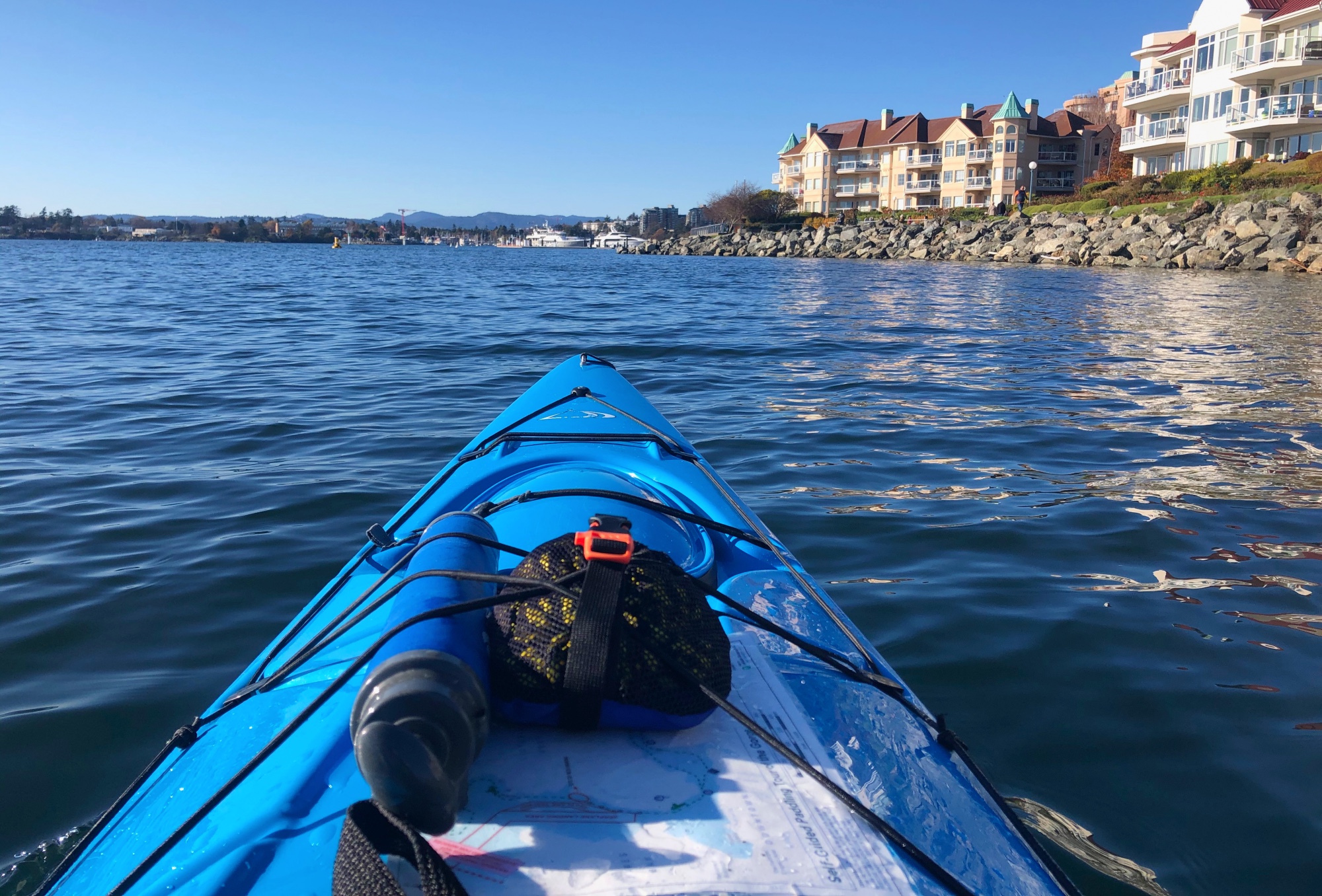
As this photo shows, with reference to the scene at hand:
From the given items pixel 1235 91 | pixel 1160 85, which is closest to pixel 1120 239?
pixel 1235 91

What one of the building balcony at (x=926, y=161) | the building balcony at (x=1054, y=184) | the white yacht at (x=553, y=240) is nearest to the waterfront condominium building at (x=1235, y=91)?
the building balcony at (x=1054, y=184)

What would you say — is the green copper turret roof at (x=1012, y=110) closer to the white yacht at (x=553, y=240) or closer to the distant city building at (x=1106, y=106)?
the distant city building at (x=1106, y=106)

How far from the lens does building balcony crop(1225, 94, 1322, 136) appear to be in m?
29.2

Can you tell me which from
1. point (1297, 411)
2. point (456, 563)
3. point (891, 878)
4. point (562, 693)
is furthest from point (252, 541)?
point (1297, 411)

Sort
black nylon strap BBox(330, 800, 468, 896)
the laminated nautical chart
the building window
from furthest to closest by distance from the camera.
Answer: the building window → the laminated nautical chart → black nylon strap BBox(330, 800, 468, 896)

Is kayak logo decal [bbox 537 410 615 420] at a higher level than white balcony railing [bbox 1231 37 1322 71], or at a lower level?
lower

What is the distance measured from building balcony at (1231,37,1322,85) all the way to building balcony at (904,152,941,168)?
76.4ft

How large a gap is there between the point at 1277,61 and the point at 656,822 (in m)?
38.5

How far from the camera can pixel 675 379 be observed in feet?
28.0

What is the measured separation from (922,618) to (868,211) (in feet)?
195

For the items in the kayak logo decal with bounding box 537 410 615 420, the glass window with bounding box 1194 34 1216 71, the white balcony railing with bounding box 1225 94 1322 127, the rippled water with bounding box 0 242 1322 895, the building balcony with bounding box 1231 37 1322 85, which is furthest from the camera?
the glass window with bounding box 1194 34 1216 71

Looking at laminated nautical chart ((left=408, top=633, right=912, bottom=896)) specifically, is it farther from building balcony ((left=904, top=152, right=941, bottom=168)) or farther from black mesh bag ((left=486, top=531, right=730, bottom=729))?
building balcony ((left=904, top=152, right=941, bottom=168))

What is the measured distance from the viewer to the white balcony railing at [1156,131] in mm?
35844

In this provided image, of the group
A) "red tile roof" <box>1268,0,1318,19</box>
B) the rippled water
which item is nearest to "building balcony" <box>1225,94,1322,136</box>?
"red tile roof" <box>1268,0,1318,19</box>
